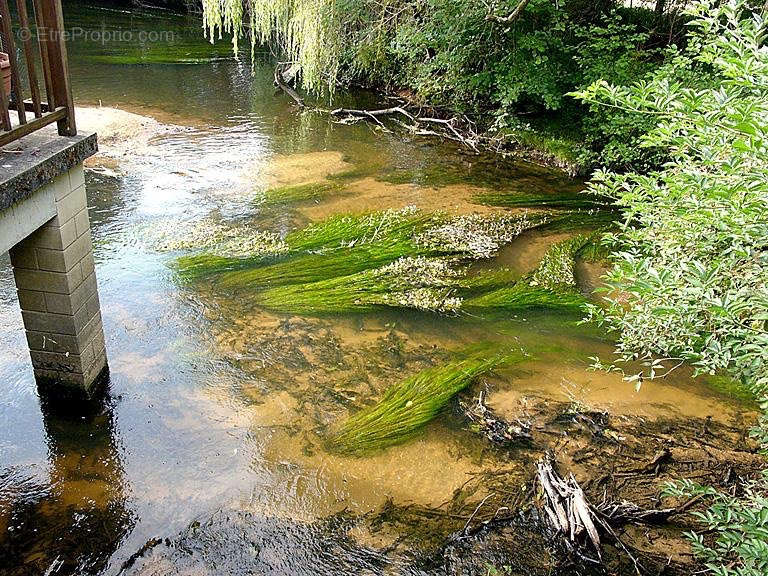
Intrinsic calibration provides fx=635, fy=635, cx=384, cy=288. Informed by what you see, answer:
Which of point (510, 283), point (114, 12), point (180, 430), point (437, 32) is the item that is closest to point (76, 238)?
point (180, 430)

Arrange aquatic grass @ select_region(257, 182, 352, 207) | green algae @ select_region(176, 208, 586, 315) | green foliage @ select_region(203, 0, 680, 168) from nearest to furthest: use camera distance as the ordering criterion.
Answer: green algae @ select_region(176, 208, 586, 315)
aquatic grass @ select_region(257, 182, 352, 207)
green foliage @ select_region(203, 0, 680, 168)

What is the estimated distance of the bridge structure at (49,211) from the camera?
2928 mm

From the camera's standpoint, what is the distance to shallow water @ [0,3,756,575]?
10.3 ft

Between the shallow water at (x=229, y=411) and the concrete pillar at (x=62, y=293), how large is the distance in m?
0.29

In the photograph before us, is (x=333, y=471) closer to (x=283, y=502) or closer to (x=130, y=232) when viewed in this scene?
(x=283, y=502)

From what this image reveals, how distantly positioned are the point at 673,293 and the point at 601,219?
5089 millimetres

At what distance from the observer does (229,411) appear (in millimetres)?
4020

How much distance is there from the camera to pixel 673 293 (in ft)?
7.48

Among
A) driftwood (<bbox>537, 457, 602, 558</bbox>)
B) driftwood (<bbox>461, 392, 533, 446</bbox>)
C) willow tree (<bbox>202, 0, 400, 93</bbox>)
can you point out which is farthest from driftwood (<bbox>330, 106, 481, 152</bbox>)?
driftwood (<bbox>537, 457, 602, 558</bbox>)

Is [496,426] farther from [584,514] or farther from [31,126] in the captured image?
[31,126]

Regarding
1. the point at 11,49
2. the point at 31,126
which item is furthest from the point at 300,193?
the point at 11,49

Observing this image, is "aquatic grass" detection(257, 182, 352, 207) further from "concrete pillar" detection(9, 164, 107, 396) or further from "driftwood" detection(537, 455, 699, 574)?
"driftwood" detection(537, 455, 699, 574)

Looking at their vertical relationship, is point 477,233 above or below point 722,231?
below

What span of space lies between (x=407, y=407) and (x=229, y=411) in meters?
1.13
